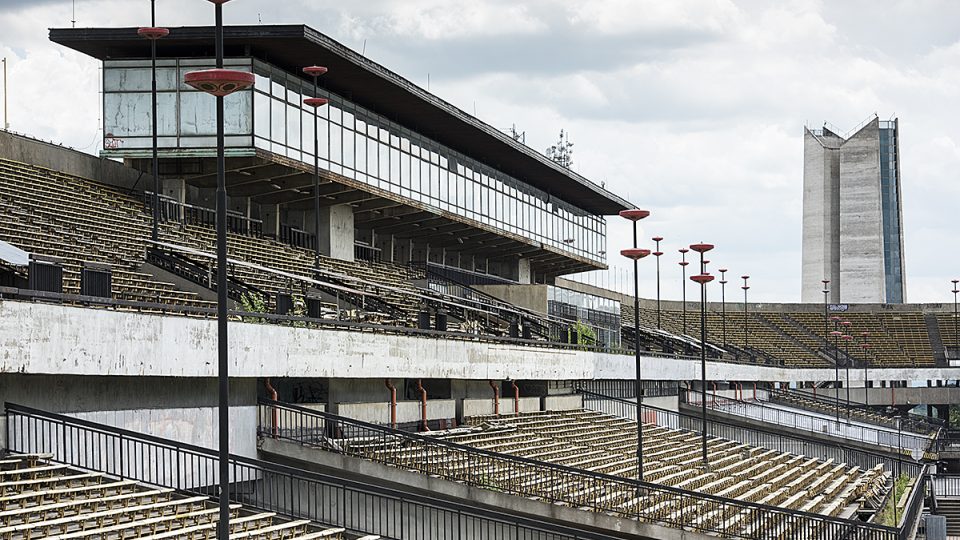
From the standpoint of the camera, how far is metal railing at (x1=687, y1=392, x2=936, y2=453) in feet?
219

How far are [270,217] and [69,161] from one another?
9.70 metres

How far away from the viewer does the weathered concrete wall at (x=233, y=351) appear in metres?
19.0

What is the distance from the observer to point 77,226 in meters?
29.4

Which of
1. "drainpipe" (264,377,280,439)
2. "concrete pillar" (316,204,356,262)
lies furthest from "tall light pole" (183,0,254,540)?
"concrete pillar" (316,204,356,262)

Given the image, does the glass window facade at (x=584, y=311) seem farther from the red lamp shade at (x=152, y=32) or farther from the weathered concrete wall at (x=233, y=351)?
the red lamp shade at (x=152, y=32)

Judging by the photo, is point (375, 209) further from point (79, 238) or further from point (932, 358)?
point (932, 358)

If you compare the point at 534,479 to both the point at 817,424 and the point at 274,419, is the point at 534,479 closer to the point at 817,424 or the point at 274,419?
the point at 274,419

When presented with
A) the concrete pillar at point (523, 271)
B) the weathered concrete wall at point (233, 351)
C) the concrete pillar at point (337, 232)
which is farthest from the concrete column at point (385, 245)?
the concrete pillar at point (523, 271)

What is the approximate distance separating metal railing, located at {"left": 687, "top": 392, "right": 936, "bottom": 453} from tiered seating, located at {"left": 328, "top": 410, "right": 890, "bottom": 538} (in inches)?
476

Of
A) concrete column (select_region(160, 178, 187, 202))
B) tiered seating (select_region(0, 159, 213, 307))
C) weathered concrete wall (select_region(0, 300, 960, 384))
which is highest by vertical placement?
concrete column (select_region(160, 178, 187, 202))

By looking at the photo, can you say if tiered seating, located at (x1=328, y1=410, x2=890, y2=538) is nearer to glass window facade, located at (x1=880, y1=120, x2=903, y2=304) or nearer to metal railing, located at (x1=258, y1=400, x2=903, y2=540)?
metal railing, located at (x1=258, y1=400, x2=903, y2=540)

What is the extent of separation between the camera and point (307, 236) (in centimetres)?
4562

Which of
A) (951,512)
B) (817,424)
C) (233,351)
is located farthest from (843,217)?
(233,351)

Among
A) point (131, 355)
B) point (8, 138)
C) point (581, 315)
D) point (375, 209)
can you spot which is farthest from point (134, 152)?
point (581, 315)
